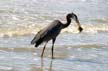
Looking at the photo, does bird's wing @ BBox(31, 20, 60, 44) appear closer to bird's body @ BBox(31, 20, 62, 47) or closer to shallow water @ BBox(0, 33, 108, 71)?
bird's body @ BBox(31, 20, 62, 47)

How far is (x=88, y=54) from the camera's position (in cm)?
943

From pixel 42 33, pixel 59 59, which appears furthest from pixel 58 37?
pixel 59 59

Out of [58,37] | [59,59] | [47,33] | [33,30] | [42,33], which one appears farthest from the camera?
[33,30]

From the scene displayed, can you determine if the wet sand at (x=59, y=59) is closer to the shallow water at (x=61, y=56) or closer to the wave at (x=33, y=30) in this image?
the shallow water at (x=61, y=56)

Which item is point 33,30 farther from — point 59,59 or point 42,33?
point 59,59

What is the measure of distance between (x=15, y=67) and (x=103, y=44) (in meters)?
3.01

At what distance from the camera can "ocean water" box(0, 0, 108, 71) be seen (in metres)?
8.43

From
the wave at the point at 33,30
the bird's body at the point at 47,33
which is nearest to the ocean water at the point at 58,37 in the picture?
the wave at the point at 33,30

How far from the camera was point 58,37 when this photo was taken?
11352 millimetres

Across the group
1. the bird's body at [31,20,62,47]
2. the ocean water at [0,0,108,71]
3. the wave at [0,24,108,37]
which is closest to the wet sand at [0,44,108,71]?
the ocean water at [0,0,108,71]

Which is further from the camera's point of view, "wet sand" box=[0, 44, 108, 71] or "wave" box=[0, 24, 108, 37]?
"wave" box=[0, 24, 108, 37]

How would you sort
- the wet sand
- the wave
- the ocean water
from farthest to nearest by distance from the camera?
1. the wave
2. the ocean water
3. the wet sand

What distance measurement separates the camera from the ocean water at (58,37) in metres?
8.43

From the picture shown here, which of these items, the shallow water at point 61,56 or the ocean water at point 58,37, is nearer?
the shallow water at point 61,56
